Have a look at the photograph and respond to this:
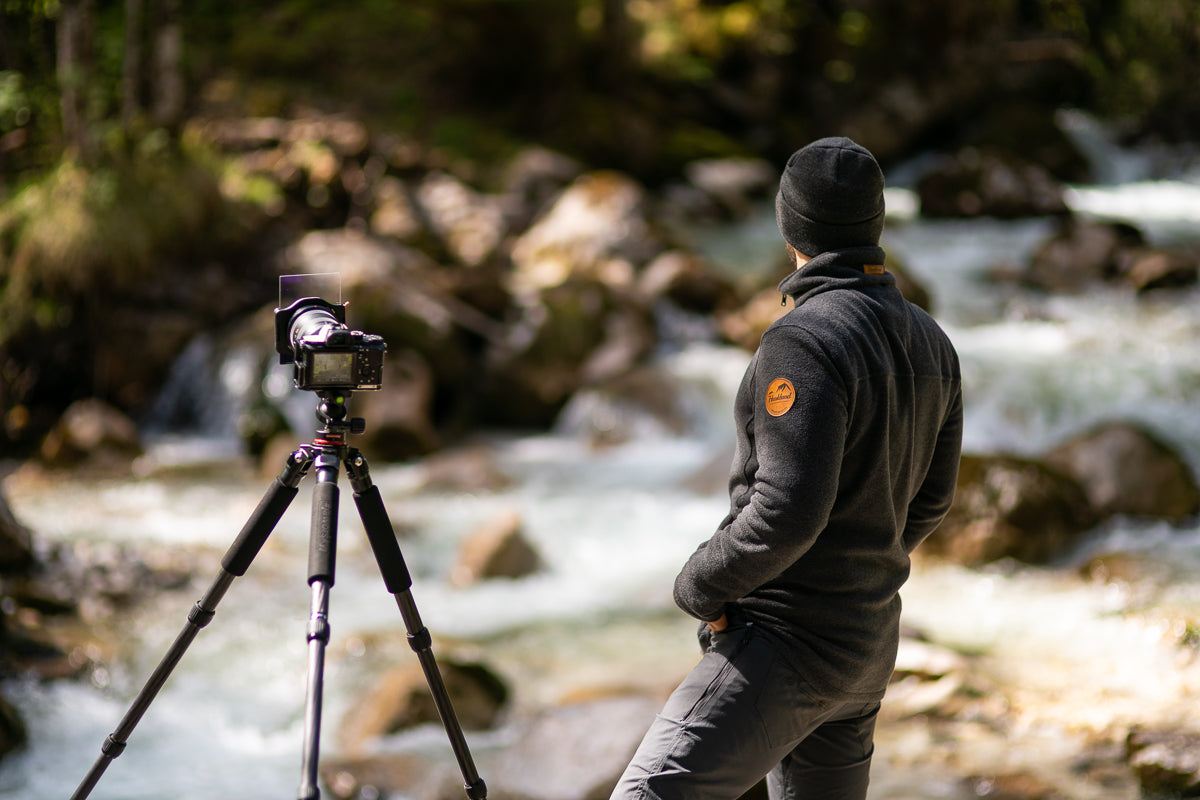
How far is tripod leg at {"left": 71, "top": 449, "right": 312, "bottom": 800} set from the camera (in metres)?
2.00

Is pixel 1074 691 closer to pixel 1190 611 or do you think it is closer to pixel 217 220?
pixel 1190 611

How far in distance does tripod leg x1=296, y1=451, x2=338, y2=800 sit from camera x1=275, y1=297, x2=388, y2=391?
153 mm

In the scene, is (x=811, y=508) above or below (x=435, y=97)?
below

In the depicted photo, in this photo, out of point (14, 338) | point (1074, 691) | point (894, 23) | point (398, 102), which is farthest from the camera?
point (894, 23)

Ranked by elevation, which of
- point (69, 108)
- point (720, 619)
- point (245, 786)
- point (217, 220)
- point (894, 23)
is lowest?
point (245, 786)

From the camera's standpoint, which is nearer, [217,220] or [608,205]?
[217,220]

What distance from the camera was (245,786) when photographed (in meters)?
3.65

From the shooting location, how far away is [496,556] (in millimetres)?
5719

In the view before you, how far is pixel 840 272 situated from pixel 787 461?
1.23ft

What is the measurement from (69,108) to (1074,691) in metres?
8.43

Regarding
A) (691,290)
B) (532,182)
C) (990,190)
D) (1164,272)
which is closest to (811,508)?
(691,290)

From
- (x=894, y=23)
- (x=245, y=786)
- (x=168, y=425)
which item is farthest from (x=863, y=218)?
(x=894, y=23)

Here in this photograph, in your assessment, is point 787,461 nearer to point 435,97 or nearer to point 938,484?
point 938,484

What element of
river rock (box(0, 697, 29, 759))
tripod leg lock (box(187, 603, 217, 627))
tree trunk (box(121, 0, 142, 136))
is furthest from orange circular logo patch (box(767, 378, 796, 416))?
tree trunk (box(121, 0, 142, 136))
